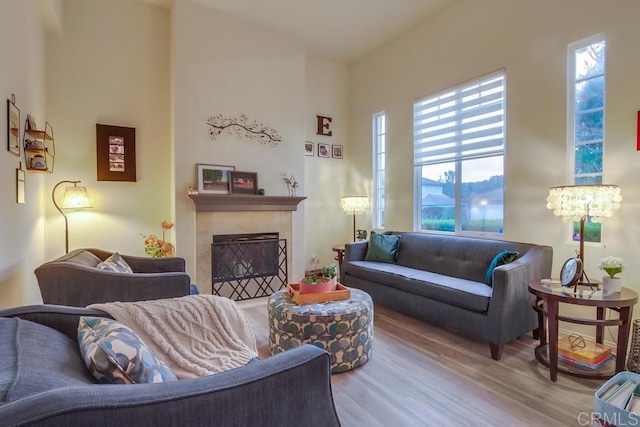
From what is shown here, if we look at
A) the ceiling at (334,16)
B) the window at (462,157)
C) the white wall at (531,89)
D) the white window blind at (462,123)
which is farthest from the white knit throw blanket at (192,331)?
the ceiling at (334,16)

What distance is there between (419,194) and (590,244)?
1947mm

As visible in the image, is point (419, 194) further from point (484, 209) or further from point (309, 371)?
point (309, 371)

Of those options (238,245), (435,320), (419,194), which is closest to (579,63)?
(419,194)

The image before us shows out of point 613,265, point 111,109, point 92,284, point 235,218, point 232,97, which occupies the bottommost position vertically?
point 92,284

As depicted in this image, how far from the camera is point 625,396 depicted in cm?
158

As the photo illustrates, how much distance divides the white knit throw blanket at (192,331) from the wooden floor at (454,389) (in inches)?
30.6

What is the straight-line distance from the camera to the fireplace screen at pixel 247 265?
154 inches

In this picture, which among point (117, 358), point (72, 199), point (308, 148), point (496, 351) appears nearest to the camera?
point (117, 358)

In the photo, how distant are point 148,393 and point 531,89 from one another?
375 centimetres

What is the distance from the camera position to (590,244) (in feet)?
9.02

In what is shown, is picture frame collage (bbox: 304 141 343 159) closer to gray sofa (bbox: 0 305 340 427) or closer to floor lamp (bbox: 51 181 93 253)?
floor lamp (bbox: 51 181 93 253)

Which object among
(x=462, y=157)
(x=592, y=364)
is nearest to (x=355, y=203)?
(x=462, y=157)

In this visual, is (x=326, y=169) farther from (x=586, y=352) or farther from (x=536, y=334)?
(x=586, y=352)

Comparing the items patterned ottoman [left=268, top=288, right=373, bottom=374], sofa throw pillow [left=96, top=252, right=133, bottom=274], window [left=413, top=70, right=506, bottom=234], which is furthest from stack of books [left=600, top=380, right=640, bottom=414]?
sofa throw pillow [left=96, top=252, right=133, bottom=274]
